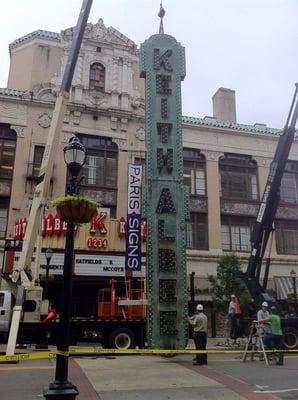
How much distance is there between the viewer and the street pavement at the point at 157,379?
27.5ft

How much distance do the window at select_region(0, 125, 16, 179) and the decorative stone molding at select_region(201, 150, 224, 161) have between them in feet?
41.6

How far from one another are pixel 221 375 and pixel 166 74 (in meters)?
9.93

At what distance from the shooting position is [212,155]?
32.1m

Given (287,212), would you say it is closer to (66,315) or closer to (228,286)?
(228,286)

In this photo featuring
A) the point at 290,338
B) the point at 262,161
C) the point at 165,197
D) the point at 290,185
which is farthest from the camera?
the point at 290,185

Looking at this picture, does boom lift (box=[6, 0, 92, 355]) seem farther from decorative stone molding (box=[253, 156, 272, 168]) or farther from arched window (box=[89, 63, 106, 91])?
decorative stone molding (box=[253, 156, 272, 168])

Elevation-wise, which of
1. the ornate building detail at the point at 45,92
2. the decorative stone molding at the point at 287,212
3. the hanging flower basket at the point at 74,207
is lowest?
the hanging flower basket at the point at 74,207

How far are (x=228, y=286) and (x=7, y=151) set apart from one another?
1558 centimetres

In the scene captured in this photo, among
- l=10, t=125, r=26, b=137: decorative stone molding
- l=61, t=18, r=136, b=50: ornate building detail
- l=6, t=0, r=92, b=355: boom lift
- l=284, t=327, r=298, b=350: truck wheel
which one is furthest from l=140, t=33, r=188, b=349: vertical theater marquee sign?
l=61, t=18, r=136, b=50: ornate building detail

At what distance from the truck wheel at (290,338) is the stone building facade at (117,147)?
1046 cm

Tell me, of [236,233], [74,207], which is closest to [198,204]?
[236,233]

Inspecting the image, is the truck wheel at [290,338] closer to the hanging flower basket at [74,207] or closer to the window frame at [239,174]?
the hanging flower basket at [74,207]

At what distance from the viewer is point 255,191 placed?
32.6 m

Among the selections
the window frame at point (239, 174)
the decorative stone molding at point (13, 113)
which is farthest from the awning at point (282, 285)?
the decorative stone molding at point (13, 113)
